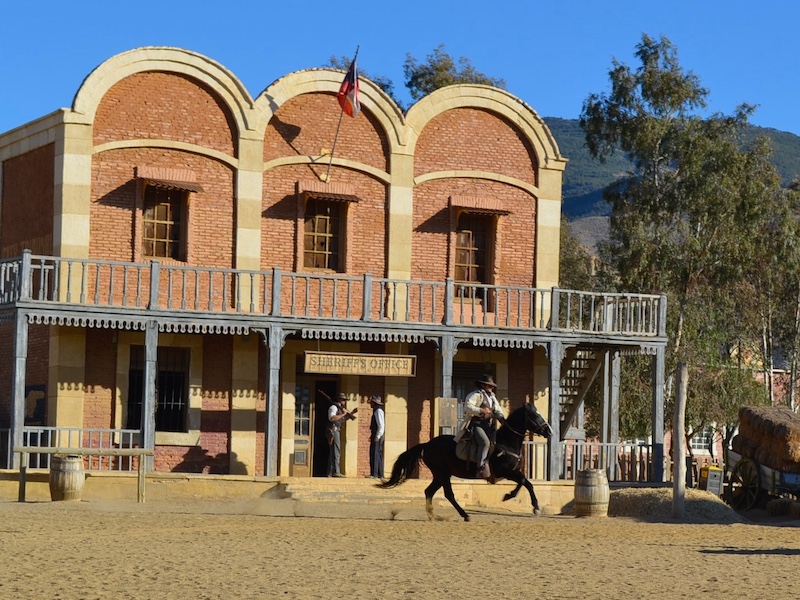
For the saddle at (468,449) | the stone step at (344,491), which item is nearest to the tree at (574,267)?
the stone step at (344,491)

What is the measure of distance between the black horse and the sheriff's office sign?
16.3 ft

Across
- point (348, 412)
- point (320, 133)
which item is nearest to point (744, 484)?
point (348, 412)

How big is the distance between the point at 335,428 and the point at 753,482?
7.63m

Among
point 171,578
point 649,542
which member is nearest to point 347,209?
point 649,542

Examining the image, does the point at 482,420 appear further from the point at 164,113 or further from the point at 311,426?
the point at 164,113

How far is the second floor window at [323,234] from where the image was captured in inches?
1171

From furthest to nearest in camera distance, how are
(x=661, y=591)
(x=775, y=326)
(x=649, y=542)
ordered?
(x=775, y=326)
(x=649, y=542)
(x=661, y=591)

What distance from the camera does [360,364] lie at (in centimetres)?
2812

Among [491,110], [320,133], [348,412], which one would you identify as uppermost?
[491,110]

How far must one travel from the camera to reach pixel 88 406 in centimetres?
2770

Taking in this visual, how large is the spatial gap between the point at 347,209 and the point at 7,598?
57.6ft

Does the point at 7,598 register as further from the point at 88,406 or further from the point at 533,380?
the point at 533,380

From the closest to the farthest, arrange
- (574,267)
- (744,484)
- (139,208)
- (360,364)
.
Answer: (744,484) < (139,208) < (360,364) < (574,267)

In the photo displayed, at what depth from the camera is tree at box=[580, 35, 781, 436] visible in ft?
139
